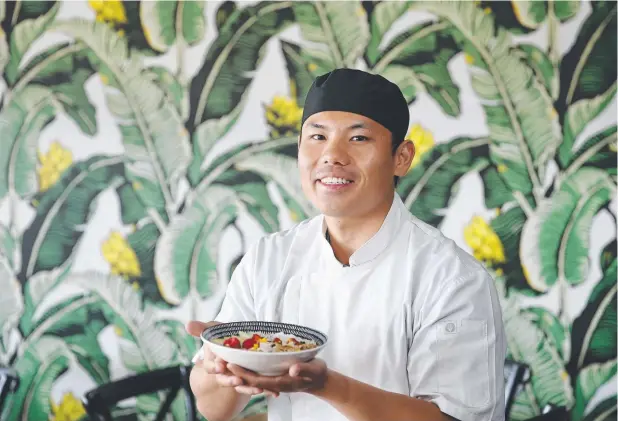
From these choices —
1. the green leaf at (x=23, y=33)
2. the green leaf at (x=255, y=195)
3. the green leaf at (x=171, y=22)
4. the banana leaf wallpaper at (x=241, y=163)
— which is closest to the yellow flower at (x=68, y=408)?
the banana leaf wallpaper at (x=241, y=163)

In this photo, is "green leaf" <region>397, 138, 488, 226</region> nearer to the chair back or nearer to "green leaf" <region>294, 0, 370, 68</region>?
"green leaf" <region>294, 0, 370, 68</region>

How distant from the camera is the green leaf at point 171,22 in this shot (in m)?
3.02

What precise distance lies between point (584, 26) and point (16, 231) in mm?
2688

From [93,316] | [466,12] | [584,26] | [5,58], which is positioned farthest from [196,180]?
[584,26]

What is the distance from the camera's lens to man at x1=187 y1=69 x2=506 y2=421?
1387 mm

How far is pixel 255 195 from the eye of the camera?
3.04 metres

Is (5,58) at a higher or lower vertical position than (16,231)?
higher

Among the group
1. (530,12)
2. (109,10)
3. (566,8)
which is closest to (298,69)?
(109,10)

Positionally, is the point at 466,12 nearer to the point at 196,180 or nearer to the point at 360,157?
the point at 196,180

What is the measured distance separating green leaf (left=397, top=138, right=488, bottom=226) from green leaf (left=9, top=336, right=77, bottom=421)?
1747 millimetres

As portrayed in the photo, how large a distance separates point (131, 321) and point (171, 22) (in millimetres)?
1372

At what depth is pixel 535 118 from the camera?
9.45 ft

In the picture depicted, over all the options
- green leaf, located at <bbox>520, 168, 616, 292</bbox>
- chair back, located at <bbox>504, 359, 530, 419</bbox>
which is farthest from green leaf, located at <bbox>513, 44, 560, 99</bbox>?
chair back, located at <bbox>504, 359, 530, 419</bbox>

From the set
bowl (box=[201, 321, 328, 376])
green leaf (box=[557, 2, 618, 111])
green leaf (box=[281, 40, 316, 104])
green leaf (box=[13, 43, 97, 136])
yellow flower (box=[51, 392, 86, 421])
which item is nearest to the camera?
bowl (box=[201, 321, 328, 376])
